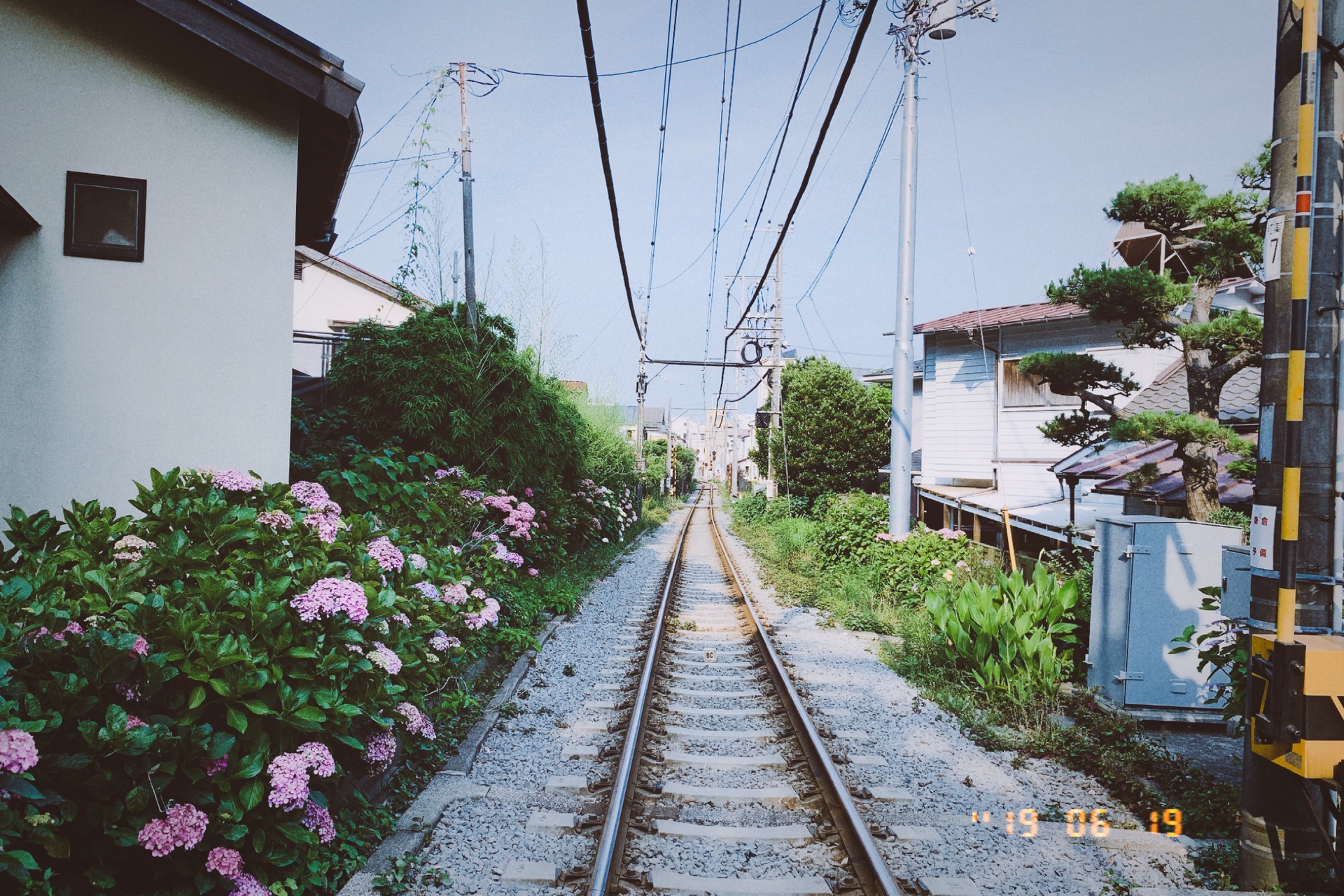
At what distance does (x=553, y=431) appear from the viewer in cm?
1167

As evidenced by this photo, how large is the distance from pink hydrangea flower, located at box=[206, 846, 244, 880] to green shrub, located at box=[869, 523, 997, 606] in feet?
27.1

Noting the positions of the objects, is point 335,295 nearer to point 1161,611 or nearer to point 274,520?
point 274,520

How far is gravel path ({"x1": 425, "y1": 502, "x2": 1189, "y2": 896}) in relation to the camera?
3.71 meters

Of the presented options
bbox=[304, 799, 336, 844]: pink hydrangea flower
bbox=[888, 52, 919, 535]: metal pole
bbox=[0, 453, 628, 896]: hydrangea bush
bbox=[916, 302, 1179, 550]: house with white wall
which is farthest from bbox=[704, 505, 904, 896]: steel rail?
bbox=[916, 302, 1179, 550]: house with white wall

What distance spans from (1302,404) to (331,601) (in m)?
4.47

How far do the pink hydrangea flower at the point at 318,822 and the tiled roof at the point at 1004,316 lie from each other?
46.5ft

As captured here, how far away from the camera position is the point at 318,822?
10.6 ft

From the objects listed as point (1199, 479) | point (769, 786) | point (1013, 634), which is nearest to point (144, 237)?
point (769, 786)

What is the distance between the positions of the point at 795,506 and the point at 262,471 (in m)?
16.9

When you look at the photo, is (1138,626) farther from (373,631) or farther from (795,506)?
(795,506)

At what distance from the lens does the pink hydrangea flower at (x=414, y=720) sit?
3.90m

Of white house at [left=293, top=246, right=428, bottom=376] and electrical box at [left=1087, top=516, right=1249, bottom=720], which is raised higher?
white house at [left=293, top=246, right=428, bottom=376]

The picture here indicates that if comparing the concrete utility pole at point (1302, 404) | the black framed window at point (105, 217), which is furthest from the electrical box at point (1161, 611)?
the black framed window at point (105, 217)

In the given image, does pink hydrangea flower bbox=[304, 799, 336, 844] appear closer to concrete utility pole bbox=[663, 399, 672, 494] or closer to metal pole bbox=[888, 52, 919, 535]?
metal pole bbox=[888, 52, 919, 535]
